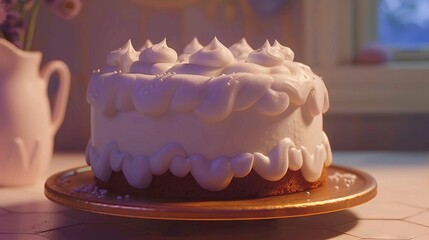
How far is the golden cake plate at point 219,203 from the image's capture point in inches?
38.7

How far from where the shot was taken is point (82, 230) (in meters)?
1.13

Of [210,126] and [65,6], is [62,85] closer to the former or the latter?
[65,6]

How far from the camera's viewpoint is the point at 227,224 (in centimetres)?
115

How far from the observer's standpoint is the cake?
3.58 feet

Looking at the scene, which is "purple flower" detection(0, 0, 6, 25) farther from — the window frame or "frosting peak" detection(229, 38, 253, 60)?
the window frame

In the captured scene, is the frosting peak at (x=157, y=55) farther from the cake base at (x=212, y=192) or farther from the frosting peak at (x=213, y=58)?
the cake base at (x=212, y=192)

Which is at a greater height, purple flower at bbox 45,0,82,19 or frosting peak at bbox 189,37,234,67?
purple flower at bbox 45,0,82,19

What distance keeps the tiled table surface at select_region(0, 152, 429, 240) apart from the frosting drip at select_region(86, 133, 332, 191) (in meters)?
0.07

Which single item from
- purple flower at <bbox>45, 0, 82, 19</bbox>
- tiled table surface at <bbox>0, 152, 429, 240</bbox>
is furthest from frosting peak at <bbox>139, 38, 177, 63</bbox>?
purple flower at <bbox>45, 0, 82, 19</bbox>

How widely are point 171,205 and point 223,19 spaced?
4.14ft

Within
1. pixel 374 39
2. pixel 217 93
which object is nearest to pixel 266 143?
pixel 217 93

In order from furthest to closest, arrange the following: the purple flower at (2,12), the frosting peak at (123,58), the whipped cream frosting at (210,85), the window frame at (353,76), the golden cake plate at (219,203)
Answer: the window frame at (353,76), the purple flower at (2,12), the frosting peak at (123,58), the whipped cream frosting at (210,85), the golden cake plate at (219,203)

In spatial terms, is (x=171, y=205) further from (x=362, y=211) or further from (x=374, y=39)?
(x=374, y=39)

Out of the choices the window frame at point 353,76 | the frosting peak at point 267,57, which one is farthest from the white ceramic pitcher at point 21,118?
the window frame at point 353,76
